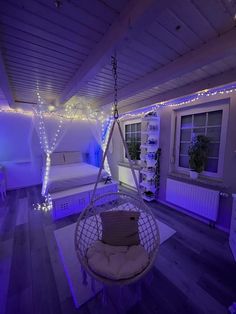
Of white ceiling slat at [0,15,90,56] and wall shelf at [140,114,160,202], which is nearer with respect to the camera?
white ceiling slat at [0,15,90,56]

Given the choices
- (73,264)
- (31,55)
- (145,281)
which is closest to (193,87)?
(31,55)

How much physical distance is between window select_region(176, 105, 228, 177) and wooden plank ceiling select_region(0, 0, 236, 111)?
732mm

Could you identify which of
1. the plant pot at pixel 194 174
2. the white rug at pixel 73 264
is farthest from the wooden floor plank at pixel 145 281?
the plant pot at pixel 194 174

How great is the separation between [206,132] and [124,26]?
245 cm

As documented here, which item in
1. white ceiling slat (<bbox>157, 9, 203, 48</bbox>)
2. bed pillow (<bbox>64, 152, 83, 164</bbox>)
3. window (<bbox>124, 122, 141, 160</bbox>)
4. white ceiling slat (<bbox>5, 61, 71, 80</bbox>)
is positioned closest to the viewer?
white ceiling slat (<bbox>157, 9, 203, 48</bbox>)

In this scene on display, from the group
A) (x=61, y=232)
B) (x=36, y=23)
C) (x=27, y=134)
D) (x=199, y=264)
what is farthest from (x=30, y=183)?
(x=199, y=264)

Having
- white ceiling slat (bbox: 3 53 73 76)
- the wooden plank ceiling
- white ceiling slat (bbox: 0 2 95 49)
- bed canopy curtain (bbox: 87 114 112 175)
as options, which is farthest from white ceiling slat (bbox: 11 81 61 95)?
white ceiling slat (bbox: 0 2 95 49)

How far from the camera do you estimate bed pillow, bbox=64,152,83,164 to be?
4.73 metres

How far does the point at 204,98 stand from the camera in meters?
2.59

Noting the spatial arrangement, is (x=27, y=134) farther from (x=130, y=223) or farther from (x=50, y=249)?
(x=130, y=223)

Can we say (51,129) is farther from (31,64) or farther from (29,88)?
(31,64)

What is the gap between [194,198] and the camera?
2736 mm

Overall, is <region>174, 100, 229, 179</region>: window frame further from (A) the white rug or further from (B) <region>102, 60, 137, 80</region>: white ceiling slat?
(B) <region>102, 60, 137, 80</region>: white ceiling slat

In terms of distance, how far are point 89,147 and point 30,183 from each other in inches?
91.2
